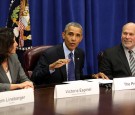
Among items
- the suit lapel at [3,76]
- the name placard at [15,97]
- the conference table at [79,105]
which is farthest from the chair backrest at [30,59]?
the name placard at [15,97]

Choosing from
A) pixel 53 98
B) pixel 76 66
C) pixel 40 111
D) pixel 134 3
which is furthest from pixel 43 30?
pixel 40 111

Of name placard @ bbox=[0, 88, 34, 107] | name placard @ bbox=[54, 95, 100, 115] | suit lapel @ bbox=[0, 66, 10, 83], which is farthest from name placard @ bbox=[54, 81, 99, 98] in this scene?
suit lapel @ bbox=[0, 66, 10, 83]

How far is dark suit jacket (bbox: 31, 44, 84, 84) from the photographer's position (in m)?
3.02

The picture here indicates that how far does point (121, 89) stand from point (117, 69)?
0.85 metres

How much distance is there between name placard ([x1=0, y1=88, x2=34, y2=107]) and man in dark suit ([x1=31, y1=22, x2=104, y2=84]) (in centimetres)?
83

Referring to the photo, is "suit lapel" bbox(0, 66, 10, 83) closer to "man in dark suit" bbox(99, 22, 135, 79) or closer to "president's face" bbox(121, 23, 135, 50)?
"man in dark suit" bbox(99, 22, 135, 79)

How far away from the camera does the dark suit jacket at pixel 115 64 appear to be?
136 inches

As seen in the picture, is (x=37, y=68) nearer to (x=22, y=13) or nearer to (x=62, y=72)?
(x=62, y=72)

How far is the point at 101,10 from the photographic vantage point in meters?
4.65

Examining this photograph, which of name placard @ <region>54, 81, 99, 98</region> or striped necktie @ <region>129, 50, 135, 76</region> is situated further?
striped necktie @ <region>129, 50, 135, 76</region>

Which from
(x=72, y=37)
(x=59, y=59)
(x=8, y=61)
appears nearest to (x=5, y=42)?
(x=8, y=61)

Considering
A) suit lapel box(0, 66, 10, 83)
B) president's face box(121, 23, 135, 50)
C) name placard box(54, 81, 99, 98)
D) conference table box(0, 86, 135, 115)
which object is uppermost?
president's face box(121, 23, 135, 50)

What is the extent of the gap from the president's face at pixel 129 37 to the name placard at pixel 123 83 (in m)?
0.94

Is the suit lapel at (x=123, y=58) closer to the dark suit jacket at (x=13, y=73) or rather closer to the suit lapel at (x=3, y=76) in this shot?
the dark suit jacket at (x=13, y=73)
